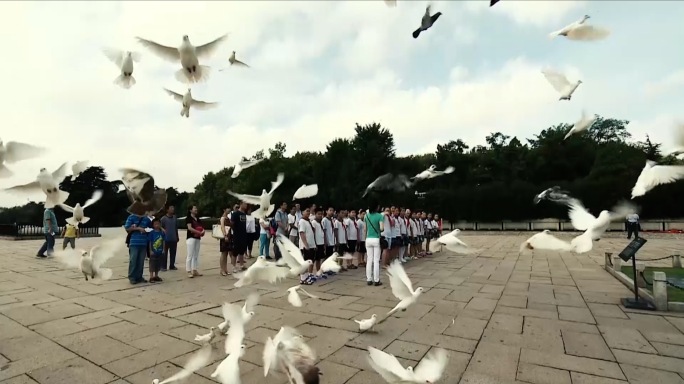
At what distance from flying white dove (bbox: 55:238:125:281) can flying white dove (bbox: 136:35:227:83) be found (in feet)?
5.07

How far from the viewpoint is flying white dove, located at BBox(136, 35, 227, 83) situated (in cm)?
322

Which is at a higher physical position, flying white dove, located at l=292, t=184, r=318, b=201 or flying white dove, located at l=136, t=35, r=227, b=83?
flying white dove, located at l=136, t=35, r=227, b=83

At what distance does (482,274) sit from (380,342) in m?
5.89

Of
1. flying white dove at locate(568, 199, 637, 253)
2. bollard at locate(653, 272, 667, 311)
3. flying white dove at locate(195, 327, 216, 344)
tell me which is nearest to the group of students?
flying white dove at locate(195, 327, 216, 344)

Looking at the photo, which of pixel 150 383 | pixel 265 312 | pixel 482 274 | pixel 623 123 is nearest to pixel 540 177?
pixel 623 123

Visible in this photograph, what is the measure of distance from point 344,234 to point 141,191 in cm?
761

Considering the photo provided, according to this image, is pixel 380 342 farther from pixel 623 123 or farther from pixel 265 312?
pixel 623 123

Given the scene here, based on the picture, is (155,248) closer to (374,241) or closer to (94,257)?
(374,241)

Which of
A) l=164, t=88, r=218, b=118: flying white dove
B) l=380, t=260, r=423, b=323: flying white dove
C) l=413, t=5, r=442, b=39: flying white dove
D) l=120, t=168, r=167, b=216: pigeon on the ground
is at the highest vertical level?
l=413, t=5, r=442, b=39: flying white dove

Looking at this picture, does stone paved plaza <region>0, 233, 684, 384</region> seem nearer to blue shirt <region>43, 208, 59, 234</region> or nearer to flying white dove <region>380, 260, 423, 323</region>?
flying white dove <region>380, 260, 423, 323</region>

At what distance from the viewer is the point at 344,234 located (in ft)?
33.6

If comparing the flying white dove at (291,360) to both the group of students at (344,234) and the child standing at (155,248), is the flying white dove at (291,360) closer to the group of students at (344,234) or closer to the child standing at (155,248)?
the group of students at (344,234)

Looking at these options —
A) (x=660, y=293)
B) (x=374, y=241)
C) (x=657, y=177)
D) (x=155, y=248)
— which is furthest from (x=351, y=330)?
(x=155, y=248)

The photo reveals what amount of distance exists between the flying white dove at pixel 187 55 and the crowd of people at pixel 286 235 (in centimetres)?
389
